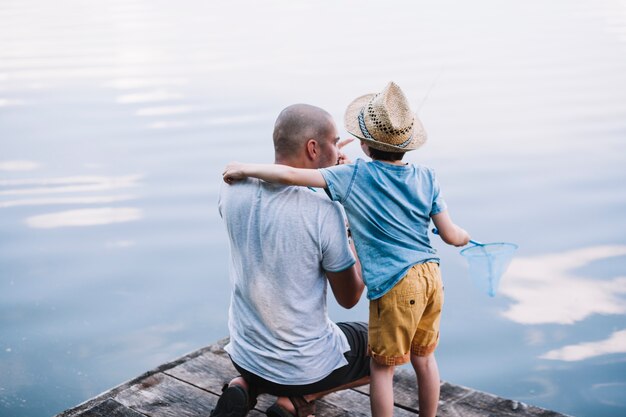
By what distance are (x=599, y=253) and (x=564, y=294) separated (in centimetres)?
59

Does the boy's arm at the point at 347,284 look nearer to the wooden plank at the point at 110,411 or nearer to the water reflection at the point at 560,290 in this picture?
the wooden plank at the point at 110,411

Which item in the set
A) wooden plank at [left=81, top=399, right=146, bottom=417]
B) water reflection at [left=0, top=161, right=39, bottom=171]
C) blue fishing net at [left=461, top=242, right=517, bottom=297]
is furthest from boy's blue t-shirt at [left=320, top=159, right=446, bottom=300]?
water reflection at [left=0, top=161, right=39, bottom=171]

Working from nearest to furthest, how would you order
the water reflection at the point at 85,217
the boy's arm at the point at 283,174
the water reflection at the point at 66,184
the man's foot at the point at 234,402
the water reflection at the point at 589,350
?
the boy's arm at the point at 283,174 → the man's foot at the point at 234,402 → the water reflection at the point at 589,350 → the water reflection at the point at 85,217 → the water reflection at the point at 66,184

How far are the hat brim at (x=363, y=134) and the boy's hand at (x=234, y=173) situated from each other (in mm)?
365

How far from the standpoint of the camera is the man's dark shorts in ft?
8.85

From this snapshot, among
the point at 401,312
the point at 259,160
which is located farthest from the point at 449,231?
A: the point at 259,160

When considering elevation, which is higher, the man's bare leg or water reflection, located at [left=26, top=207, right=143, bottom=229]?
water reflection, located at [left=26, top=207, right=143, bottom=229]

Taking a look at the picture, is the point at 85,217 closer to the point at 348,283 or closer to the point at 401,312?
the point at 348,283

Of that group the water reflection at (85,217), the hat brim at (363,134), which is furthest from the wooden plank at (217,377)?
the water reflection at (85,217)

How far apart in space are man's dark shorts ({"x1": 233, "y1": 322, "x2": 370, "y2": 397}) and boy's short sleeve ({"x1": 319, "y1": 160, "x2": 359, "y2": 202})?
562 mm

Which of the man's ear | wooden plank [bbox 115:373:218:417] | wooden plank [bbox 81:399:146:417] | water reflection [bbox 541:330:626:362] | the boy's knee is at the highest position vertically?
the man's ear

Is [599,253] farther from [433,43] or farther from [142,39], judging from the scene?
[142,39]

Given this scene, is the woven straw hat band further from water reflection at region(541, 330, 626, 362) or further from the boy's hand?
water reflection at region(541, 330, 626, 362)

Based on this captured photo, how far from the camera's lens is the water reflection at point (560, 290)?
4555 mm
